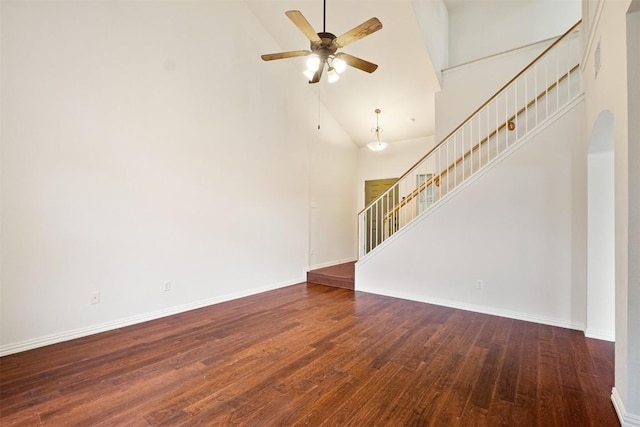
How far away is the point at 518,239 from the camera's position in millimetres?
3836

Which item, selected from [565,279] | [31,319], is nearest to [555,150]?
[565,279]

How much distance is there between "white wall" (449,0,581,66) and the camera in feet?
16.3

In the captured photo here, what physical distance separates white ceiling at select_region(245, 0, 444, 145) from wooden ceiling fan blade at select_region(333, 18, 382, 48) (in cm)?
190

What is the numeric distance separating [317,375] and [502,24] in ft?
21.6

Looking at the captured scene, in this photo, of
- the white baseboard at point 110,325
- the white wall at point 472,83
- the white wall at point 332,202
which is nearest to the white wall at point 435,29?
the white wall at point 472,83

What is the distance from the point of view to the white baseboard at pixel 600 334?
3.13 metres

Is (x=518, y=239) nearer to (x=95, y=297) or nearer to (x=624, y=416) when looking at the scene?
(x=624, y=416)

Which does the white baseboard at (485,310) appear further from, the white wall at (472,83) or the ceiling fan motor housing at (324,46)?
the ceiling fan motor housing at (324,46)

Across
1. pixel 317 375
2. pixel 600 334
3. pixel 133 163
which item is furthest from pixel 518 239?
pixel 133 163

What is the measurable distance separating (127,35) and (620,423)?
18.8 feet

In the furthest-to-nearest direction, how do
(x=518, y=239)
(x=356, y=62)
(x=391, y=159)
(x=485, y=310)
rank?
(x=391, y=159) → (x=485, y=310) → (x=518, y=239) → (x=356, y=62)

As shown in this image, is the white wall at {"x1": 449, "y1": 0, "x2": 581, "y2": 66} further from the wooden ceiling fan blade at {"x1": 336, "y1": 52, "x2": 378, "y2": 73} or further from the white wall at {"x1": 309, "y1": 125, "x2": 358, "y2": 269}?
the wooden ceiling fan blade at {"x1": 336, "y1": 52, "x2": 378, "y2": 73}

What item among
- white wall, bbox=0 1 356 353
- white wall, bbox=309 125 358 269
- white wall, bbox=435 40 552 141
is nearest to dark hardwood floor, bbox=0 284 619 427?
white wall, bbox=0 1 356 353

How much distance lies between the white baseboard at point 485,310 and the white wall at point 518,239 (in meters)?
0.01
